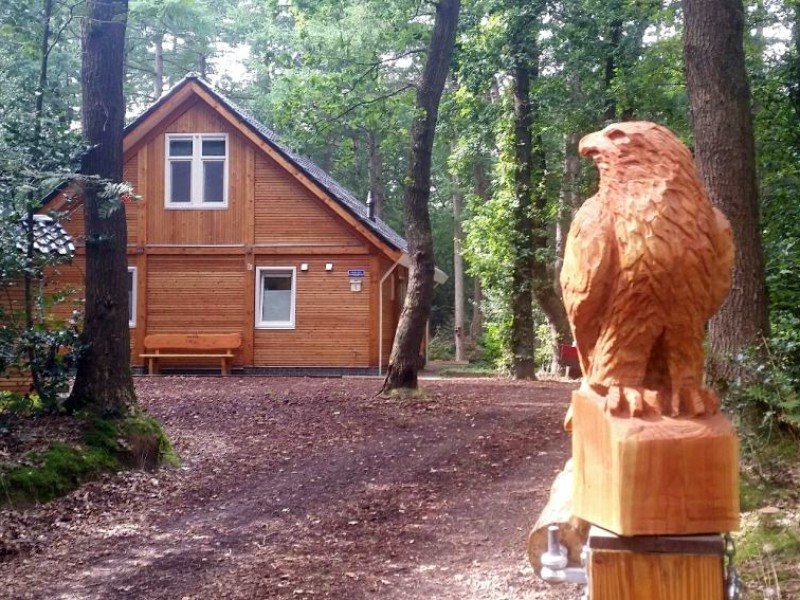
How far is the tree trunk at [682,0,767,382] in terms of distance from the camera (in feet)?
20.8

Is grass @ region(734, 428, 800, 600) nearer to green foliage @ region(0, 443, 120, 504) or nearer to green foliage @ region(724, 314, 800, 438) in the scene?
green foliage @ region(724, 314, 800, 438)

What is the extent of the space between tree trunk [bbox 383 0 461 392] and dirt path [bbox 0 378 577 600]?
5.37ft

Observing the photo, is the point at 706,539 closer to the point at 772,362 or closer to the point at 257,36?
the point at 772,362

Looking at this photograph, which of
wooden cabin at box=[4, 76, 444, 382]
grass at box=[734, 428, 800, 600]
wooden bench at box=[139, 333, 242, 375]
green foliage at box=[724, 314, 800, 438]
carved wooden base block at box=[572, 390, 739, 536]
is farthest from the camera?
wooden cabin at box=[4, 76, 444, 382]

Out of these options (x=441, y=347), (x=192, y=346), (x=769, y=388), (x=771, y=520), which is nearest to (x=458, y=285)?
(x=441, y=347)

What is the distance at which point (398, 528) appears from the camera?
641 cm

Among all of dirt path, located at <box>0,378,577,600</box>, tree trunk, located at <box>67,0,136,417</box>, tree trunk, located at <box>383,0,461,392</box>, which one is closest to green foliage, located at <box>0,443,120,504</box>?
dirt path, located at <box>0,378,577,600</box>

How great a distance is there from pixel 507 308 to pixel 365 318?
351 centimetres

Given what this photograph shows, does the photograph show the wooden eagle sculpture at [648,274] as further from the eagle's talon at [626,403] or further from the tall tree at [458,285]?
the tall tree at [458,285]

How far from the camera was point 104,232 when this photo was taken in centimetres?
838

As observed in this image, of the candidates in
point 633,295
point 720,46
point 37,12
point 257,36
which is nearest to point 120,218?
point 37,12

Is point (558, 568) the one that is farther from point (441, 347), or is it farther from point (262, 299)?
point (441, 347)

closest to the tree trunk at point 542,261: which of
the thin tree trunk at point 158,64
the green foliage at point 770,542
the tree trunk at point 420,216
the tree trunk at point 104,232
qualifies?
the tree trunk at point 420,216

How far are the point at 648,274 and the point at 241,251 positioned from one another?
680 inches
